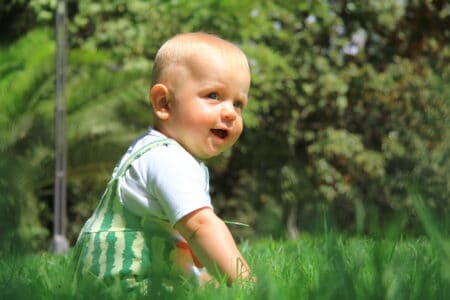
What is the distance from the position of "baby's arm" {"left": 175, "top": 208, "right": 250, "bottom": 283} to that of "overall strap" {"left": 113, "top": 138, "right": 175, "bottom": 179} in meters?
0.27

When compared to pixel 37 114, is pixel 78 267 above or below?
above

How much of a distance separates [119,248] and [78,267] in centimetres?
16

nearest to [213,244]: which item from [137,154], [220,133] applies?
[137,154]

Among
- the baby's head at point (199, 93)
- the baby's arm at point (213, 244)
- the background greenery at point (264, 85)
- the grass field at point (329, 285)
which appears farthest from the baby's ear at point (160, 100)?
the background greenery at point (264, 85)

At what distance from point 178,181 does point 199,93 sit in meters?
0.36

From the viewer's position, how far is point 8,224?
3.65 feet

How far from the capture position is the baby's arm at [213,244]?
2182mm

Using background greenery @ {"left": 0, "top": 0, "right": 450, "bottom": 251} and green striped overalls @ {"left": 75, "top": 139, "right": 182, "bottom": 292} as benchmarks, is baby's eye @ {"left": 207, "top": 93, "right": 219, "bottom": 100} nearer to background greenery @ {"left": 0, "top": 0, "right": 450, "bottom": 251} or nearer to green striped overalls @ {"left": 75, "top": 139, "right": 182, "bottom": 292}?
green striped overalls @ {"left": 75, "top": 139, "right": 182, "bottom": 292}

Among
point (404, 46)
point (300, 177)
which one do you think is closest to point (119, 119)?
point (404, 46)

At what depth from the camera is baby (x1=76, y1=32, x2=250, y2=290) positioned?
7.35 feet

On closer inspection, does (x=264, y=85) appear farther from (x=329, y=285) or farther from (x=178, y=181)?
(x=329, y=285)

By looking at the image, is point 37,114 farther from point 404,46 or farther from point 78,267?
point 78,267

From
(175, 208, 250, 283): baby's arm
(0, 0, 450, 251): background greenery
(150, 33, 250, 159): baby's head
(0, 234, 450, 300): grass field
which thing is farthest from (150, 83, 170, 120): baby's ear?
(0, 0, 450, 251): background greenery

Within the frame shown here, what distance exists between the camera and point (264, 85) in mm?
13758
